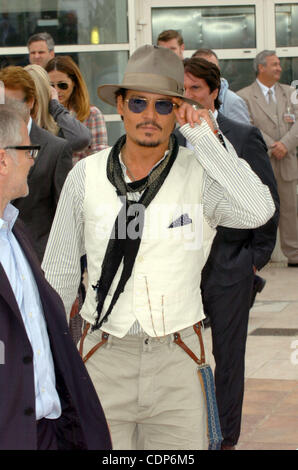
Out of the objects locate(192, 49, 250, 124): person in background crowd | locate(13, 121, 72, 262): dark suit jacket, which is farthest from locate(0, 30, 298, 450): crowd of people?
locate(192, 49, 250, 124): person in background crowd

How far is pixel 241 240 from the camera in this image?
5.51m

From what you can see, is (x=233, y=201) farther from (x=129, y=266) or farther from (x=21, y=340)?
(x=21, y=340)

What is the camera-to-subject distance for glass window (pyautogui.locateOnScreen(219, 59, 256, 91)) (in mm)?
12906

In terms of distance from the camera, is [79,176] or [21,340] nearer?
[21,340]

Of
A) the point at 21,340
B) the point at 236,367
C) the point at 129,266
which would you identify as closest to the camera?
the point at 21,340

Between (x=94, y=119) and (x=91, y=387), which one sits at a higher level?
(x=94, y=119)

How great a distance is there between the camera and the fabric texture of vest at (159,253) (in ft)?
12.2

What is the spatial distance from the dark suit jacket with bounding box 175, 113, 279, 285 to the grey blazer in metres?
6.44

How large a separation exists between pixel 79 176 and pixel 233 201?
0.60 metres

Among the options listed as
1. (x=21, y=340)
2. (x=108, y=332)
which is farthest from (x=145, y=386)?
(x=21, y=340)

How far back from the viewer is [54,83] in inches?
292

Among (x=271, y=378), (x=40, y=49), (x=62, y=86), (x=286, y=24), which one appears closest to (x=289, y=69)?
(x=286, y=24)

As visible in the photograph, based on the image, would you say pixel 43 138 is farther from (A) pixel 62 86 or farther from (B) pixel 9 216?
(B) pixel 9 216

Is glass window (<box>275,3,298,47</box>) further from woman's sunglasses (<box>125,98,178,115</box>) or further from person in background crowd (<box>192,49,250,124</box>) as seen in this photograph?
woman's sunglasses (<box>125,98,178,115</box>)
